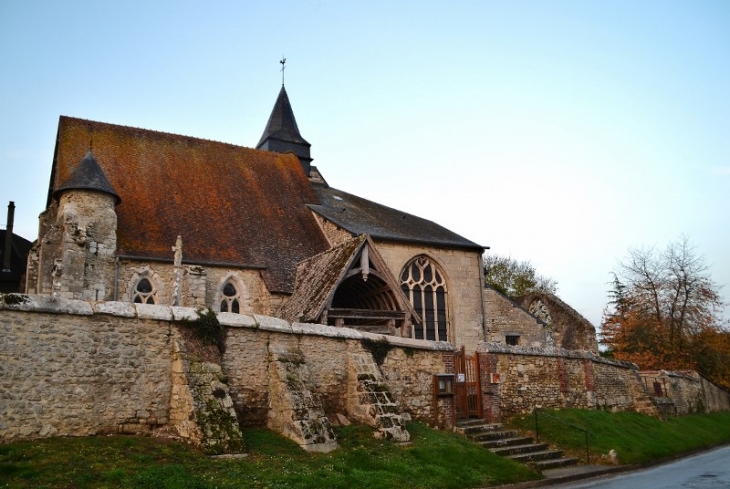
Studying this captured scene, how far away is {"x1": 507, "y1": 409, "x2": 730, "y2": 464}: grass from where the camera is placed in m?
14.7

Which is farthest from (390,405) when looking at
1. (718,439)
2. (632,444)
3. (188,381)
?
(718,439)

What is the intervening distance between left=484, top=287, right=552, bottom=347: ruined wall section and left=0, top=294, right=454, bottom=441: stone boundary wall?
12330mm

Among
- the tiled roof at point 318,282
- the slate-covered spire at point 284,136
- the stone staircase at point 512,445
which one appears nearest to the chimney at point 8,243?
the slate-covered spire at point 284,136

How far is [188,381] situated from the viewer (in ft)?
32.3

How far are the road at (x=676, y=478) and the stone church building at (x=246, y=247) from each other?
6.30m

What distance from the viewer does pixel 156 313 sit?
33.8 feet

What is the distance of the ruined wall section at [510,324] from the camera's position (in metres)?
23.6

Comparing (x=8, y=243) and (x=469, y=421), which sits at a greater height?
(x=8, y=243)

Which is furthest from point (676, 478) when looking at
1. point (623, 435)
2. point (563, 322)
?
point (563, 322)

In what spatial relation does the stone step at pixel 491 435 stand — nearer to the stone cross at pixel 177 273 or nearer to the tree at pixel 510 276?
the stone cross at pixel 177 273

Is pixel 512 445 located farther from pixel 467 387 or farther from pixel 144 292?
pixel 144 292

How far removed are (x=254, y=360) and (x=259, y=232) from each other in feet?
33.5

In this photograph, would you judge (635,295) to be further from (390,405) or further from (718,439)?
(390,405)

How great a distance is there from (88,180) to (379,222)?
406 inches
